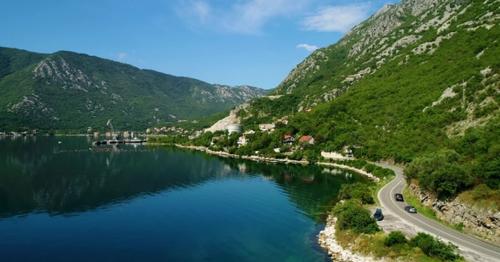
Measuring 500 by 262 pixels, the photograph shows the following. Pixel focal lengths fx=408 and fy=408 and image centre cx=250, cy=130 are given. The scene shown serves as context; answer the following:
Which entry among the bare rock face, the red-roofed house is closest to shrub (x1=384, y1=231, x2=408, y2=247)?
the bare rock face

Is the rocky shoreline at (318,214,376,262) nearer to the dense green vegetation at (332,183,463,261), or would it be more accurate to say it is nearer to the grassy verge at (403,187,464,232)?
the dense green vegetation at (332,183,463,261)

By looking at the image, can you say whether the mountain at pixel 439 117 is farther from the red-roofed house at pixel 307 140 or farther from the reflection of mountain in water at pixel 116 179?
the reflection of mountain in water at pixel 116 179

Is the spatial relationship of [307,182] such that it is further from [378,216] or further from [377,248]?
[377,248]

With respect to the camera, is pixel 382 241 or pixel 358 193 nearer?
pixel 382 241

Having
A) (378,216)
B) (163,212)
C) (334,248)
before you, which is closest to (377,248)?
(334,248)

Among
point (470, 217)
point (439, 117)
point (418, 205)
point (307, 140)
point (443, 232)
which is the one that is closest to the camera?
point (470, 217)

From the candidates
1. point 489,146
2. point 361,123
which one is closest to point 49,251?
point 489,146

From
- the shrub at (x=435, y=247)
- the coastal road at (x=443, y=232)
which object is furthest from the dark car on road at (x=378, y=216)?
the shrub at (x=435, y=247)
